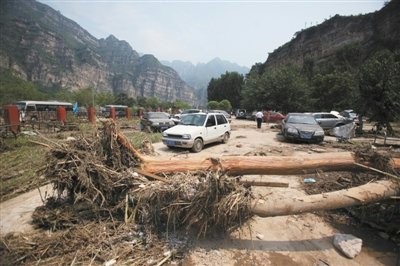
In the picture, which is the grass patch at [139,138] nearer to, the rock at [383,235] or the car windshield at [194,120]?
the car windshield at [194,120]

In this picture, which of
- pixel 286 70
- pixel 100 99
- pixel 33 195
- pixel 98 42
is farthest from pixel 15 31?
pixel 33 195

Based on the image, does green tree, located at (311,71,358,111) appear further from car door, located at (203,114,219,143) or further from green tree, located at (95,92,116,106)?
green tree, located at (95,92,116,106)

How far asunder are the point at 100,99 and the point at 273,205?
245 ft

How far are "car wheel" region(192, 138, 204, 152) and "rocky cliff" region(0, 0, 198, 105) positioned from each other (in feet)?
307

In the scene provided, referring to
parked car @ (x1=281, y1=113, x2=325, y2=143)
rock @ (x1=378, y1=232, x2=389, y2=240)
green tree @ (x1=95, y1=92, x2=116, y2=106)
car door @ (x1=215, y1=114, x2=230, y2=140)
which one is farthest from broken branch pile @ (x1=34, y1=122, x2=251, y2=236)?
green tree @ (x1=95, y1=92, x2=116, y2=106)

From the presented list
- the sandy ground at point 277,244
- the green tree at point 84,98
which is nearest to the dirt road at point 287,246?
the sandy ground at point 277,244

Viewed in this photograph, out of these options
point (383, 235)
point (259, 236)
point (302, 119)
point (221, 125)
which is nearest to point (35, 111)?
point (221, 125)

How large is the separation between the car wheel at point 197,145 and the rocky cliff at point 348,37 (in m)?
50.2

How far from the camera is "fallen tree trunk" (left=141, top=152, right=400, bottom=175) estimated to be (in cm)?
516

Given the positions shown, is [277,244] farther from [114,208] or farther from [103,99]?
[103,99]

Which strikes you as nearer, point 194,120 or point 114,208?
point 114,208

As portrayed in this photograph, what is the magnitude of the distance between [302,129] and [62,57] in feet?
434

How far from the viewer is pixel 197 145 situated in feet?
35.9

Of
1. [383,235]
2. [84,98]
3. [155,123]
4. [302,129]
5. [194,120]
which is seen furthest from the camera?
[84,98]
